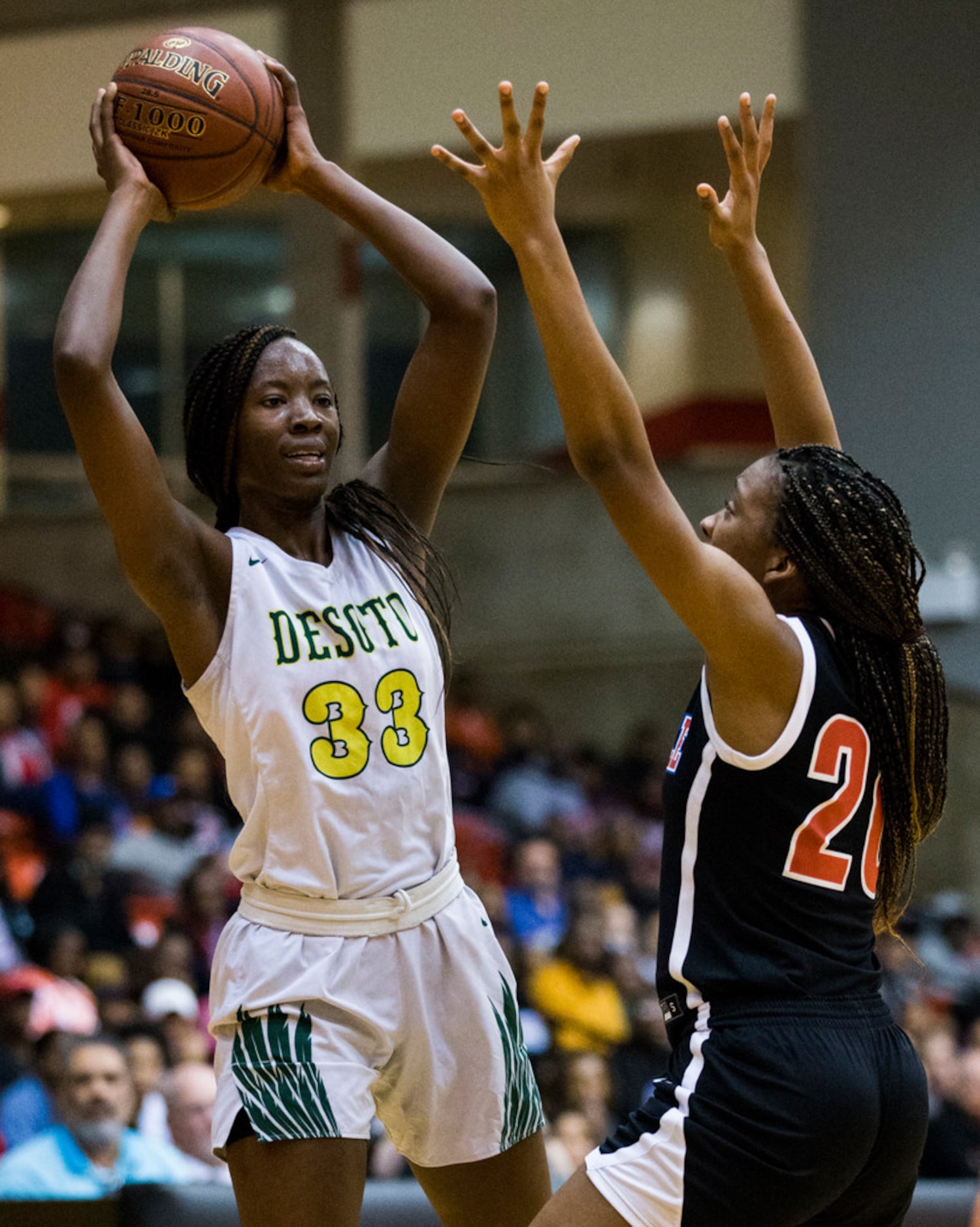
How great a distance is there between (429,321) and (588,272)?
32.4 feet

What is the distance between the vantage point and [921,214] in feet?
34.3

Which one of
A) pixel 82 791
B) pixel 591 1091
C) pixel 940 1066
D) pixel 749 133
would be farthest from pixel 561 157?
pixel 82 791

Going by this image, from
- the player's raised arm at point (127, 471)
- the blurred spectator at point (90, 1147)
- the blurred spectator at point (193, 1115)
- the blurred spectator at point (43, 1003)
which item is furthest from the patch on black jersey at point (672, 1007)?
the blurred spectator at point (43, 1003)

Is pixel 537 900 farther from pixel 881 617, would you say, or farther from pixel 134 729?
pixel 881 617

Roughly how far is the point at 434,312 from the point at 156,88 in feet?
1.96

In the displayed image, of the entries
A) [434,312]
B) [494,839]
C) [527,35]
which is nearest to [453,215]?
[527,35]

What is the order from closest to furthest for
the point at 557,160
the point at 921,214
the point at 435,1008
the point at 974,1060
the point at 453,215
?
the point at 557,160, the point at 435,1008, the point at 974,1060, the point at 921,214, the point at 453,215

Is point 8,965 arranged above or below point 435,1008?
below

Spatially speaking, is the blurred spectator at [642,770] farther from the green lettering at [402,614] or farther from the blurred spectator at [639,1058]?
the green lettering at [402,614]

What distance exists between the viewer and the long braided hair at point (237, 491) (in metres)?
2.71

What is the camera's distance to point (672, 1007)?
2217 millimetres

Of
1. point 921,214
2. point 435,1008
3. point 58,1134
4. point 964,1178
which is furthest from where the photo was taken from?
point 921,214

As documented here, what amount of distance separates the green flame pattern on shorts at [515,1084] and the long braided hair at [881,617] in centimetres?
68

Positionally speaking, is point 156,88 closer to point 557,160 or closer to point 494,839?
point 557,160
